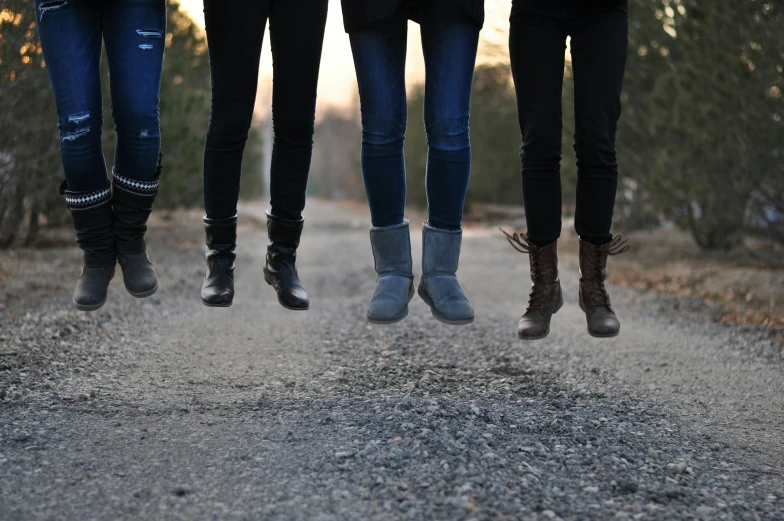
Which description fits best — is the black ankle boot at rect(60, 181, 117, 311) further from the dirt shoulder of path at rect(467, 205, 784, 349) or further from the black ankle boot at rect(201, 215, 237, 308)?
the dirt shoulder of path at rect(467, 205, 784, 349)

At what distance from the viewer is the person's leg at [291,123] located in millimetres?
3494

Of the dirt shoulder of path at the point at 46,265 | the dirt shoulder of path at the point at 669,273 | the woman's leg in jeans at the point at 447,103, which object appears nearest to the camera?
the woman's leg in jeans at the point at 447,103

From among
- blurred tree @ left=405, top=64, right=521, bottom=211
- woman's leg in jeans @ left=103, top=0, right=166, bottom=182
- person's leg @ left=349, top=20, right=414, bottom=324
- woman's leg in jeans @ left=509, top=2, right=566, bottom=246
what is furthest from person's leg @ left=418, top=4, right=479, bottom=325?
blurred tree @ left=405, top=64, right=521, bottom=211

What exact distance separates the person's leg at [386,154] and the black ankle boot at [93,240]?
47.6 inches

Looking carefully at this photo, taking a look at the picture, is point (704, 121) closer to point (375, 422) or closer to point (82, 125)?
point (375, 422)

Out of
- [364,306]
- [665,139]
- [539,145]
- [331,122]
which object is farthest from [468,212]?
[331,122]

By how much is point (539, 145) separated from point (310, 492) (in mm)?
1827

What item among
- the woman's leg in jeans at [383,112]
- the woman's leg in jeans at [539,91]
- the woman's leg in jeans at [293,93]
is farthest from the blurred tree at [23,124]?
the woman's leg in jeans at [539,91]

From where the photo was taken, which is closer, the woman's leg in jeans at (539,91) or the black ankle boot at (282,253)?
the woman's leg in jeans at (539,91)

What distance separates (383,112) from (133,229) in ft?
4.25

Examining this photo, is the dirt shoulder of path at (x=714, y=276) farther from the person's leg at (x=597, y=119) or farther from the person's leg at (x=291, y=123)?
the person's leg at (x=291, y=123)

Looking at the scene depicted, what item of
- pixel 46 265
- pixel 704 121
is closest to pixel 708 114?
pixel 704 121

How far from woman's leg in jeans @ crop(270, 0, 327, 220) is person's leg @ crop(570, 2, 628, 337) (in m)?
1.17

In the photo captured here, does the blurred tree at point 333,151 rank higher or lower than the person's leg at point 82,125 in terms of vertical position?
lower
